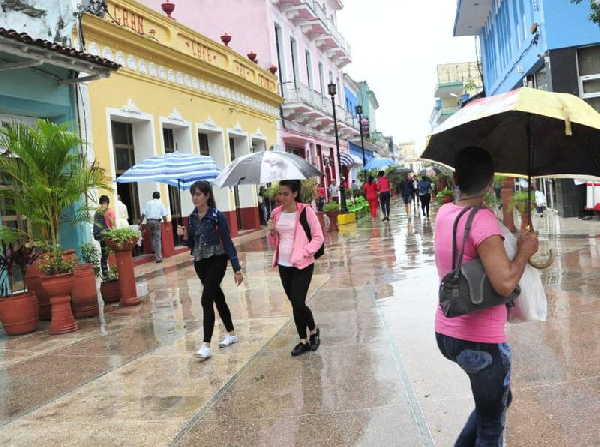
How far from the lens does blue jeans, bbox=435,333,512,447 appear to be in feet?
8.31

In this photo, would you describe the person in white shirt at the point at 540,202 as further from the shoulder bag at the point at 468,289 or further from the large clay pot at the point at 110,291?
the shoulder bag at the point at 468,289

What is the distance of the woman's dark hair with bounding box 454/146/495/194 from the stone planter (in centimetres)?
664

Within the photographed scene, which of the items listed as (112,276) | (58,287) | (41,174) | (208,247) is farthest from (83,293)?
(208,247)

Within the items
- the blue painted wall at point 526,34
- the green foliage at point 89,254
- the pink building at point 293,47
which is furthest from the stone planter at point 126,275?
the blue painted wall at point 526,34

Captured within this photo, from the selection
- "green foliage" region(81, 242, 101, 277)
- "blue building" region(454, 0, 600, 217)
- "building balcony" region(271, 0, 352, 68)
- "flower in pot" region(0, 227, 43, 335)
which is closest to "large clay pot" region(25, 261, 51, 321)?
"flower in pot" region(0, 227, 43, 335)

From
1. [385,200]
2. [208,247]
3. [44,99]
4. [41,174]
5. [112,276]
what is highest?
[44,99]

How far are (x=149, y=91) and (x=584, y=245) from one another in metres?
9.83

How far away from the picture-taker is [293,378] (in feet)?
16.0

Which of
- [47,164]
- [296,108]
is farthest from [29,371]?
[296,108]

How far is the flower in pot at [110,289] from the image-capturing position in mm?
8883

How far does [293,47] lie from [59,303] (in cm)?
2158

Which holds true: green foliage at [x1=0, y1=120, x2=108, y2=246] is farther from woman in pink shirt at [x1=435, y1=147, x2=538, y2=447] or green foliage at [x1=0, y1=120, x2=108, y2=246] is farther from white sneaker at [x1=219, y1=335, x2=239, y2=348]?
woman in pink shirt at [x1=435, y1=147, x2=538, y2=447]

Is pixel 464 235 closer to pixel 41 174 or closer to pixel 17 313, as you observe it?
pixel 41 174

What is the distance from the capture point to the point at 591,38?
50.6 feet
